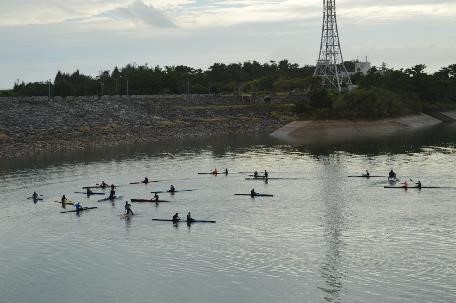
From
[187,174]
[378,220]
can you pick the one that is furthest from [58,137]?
[378,220]

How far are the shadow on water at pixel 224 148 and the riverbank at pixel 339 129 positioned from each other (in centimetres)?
564

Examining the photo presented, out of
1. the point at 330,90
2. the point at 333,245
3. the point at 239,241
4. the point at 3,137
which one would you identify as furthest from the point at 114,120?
the point at 333,245

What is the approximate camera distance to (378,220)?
47.3 m

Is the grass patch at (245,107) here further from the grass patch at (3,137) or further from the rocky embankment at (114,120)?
the grass patch at (3,137)

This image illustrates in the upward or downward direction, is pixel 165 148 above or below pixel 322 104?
below

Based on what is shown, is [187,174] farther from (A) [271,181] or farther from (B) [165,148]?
(B) [165,148]

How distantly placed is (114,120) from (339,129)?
1903 inches

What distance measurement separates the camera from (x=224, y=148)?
104625 mm

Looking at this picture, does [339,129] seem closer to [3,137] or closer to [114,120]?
[114,120]

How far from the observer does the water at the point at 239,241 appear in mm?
33844

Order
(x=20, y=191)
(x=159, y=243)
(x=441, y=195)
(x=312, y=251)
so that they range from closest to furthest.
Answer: (x=312, y=251) → (x=159, y=243) → (x=441, y=195) → (x=20, y=191)

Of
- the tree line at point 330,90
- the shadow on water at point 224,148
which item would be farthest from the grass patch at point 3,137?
the tree line at point 330,90

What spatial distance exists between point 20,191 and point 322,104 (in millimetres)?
89214

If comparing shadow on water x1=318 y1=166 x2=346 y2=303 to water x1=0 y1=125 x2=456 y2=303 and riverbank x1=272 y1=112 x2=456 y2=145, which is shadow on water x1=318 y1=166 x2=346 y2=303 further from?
riverbank x1=272 y1=112 x2=456 y2=145
